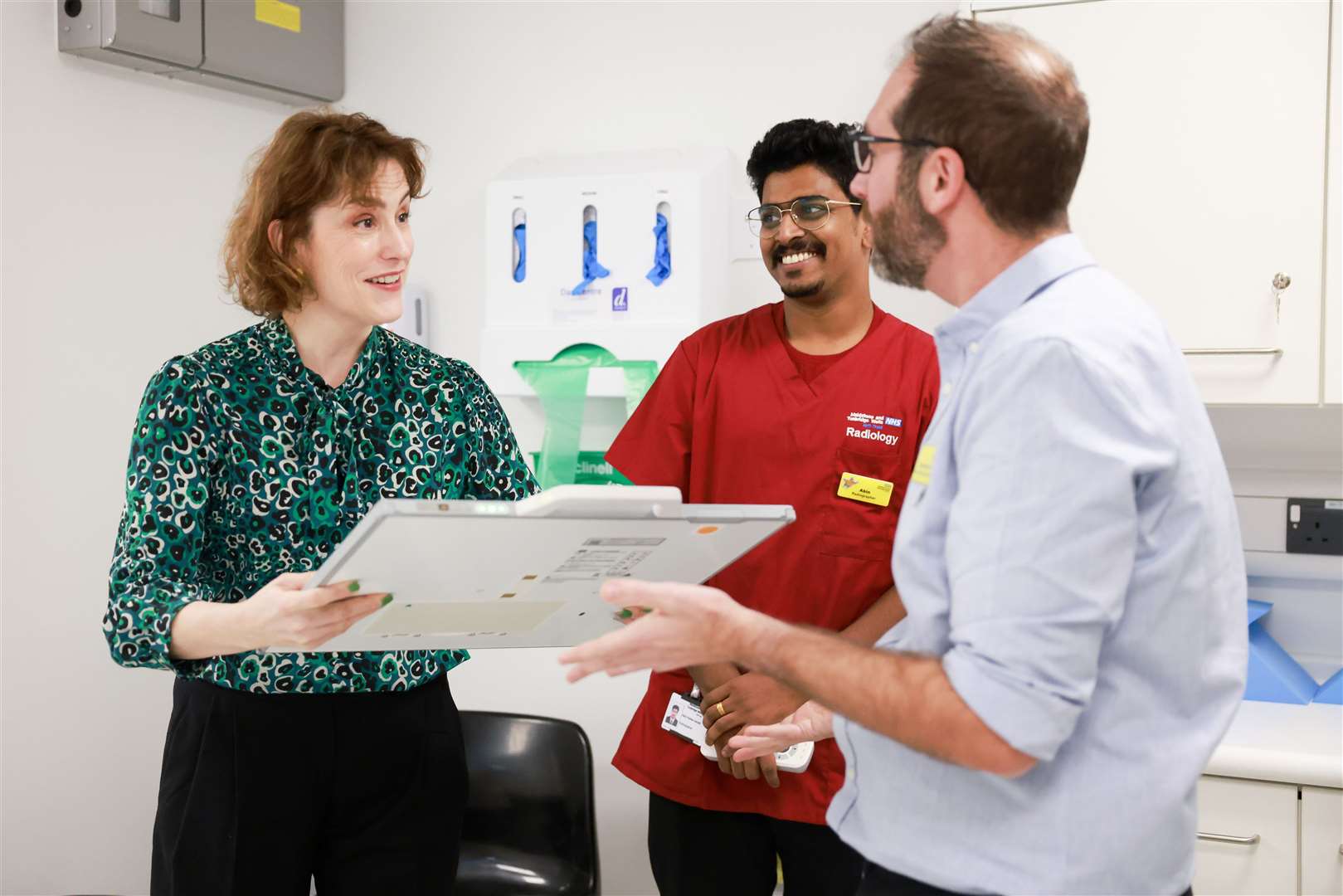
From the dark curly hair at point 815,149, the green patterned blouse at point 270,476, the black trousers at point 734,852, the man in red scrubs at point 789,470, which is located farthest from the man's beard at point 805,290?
the black trousers at point 734,852

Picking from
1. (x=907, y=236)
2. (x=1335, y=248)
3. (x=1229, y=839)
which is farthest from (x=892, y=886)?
(x=1335, y=248)

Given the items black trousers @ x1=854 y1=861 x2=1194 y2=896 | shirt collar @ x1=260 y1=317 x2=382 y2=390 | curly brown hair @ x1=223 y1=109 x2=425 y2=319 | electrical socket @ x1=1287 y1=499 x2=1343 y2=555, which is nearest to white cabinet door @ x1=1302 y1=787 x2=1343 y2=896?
electrical socket @ x1=1287 y1=499 x2=1343 y2=555

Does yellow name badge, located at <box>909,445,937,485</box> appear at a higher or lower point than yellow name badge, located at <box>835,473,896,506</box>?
higher

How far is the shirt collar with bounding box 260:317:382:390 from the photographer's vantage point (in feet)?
5.10

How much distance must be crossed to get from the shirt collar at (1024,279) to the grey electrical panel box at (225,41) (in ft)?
7.09

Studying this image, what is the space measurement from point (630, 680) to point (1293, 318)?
1581mm

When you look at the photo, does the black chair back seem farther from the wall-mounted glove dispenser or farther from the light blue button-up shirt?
the light blue button-up shirt

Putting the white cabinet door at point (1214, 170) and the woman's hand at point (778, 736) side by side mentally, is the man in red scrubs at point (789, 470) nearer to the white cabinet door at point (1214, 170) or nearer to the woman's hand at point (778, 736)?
the woman's hand at point (778, 736)

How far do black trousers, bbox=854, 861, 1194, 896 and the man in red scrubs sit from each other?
627mm

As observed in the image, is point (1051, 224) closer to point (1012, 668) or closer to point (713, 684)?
point (1012, 668)

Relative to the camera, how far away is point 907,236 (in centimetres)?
107

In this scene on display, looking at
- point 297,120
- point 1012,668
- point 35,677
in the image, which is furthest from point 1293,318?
point 35,677

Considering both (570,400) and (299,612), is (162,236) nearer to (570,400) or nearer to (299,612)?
(570,400)

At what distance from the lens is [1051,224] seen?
3.36ft
